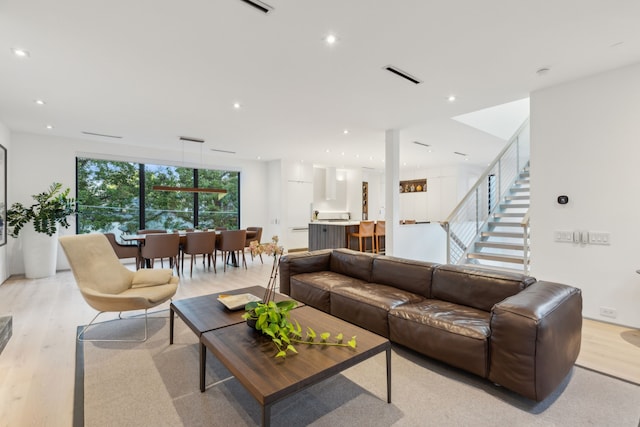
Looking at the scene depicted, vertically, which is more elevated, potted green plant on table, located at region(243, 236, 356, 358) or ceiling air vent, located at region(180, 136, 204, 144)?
ceiling air vent, located at region(180, 136, 204, 144)

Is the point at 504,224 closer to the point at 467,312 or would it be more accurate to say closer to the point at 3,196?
the point at 467,312

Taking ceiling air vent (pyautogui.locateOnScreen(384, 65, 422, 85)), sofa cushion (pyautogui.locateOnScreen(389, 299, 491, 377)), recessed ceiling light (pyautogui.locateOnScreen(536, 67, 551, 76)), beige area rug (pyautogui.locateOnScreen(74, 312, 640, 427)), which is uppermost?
ceiling air vent (pyautogui.locateOnScreen(384, 65, 422, 85))

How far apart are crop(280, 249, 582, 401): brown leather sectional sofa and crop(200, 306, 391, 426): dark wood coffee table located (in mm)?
562

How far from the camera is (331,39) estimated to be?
102 inches

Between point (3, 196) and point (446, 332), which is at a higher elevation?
point (3, 196)

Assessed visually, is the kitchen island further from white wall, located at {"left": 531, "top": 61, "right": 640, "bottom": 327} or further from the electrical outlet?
the electrical outlet

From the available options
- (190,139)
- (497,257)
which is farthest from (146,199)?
(497,257)

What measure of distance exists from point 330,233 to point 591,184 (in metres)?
5.07

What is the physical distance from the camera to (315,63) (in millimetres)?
3047

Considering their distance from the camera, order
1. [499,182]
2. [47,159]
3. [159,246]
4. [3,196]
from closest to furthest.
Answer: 1. [3,196]
2. [159,246]
3. [47,159]
4. [499,182]

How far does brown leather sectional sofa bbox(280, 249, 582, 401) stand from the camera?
6.00 feet

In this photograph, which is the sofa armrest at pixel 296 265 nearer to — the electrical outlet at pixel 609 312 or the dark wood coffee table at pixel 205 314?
the dark wood coffee table at pixel 205 314

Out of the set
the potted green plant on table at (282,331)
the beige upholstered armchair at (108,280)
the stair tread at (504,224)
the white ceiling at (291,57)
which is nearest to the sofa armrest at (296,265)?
the beige upholstered armchair at (108,280)

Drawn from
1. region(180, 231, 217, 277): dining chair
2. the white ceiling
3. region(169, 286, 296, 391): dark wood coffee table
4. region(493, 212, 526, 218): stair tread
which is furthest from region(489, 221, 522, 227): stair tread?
region(180, 231, 217, 277): dining chair
